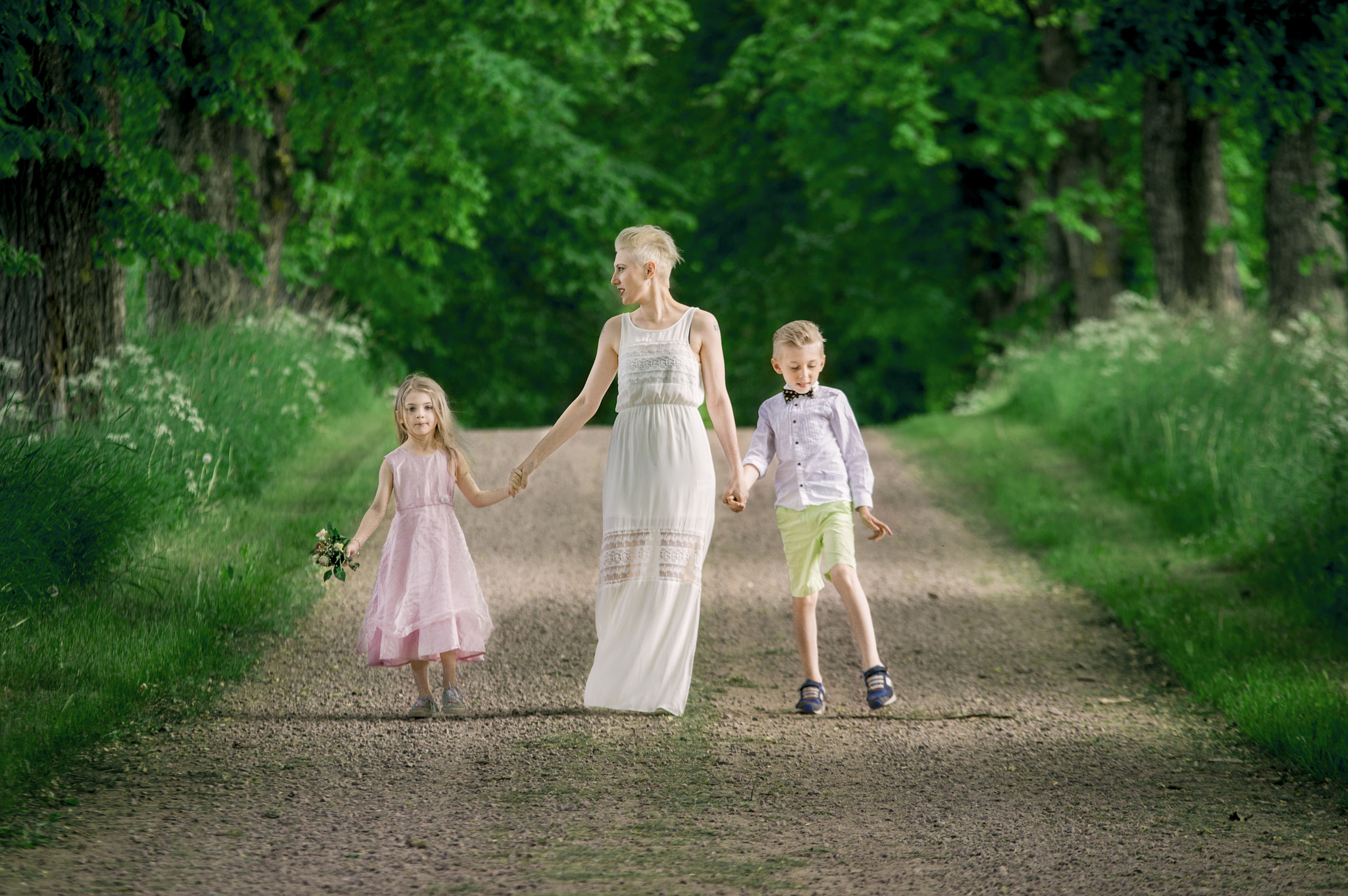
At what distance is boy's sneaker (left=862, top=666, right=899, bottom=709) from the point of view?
623cm

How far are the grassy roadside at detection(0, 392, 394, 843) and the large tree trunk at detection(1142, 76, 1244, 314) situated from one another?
10467mm

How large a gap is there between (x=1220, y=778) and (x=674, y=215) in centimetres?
1935

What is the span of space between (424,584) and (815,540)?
1.78 meters

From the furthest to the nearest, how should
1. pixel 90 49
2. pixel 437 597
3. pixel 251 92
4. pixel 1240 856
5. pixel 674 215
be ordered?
pixel 674 215 < pixel 251 92 < pixel 90 49 < pixel 437 597 < pixel 1240 856

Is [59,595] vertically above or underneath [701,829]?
above

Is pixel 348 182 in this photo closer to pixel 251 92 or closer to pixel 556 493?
pixel 251 92

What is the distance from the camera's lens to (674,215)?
77.8 feet

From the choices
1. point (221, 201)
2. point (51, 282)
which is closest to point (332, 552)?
point (51, 282)

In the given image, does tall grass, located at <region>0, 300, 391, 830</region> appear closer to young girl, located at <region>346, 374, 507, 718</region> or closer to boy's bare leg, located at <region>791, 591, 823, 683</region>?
young girl, located at <region>346, 374, 507, 718</region>

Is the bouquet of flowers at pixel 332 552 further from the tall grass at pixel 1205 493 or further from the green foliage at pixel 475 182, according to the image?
the green foliage at pixel 475 182

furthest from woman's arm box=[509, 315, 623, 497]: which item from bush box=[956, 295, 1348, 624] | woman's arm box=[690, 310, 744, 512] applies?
bush box=[956, 295, 1348, 624]

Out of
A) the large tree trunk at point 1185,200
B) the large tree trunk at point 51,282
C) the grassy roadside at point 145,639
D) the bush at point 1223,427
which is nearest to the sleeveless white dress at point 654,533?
the grassy roadside at point 145,639

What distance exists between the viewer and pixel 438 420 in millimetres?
5977

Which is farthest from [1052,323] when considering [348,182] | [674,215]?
[348,182]
